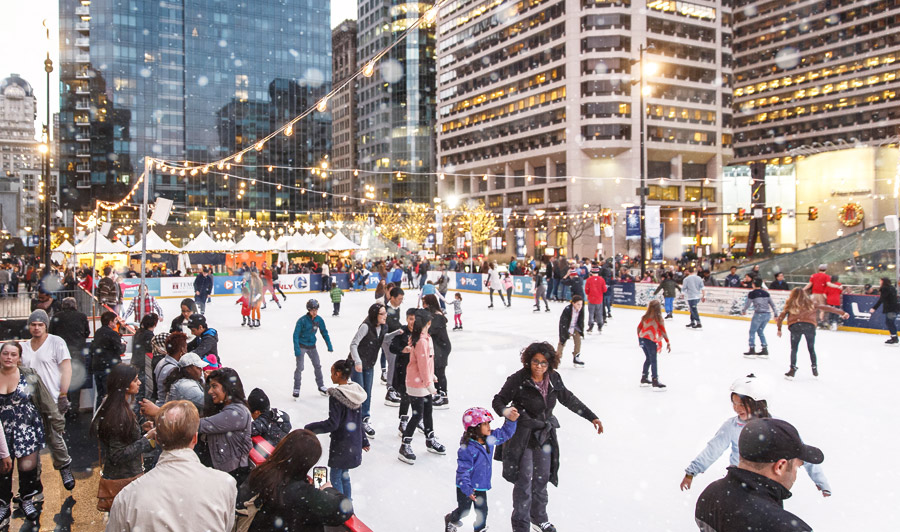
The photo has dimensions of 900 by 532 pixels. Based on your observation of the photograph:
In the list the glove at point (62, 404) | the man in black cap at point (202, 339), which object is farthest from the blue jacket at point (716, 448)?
the glove at point (62, 404)

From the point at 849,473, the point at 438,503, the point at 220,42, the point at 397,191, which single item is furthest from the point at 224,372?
the point at 397,191

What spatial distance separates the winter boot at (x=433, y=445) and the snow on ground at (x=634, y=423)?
0.23ft

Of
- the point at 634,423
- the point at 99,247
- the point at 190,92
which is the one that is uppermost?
the point at 190,92

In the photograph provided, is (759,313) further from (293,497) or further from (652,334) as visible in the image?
(293,497)

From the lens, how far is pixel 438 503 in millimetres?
5047

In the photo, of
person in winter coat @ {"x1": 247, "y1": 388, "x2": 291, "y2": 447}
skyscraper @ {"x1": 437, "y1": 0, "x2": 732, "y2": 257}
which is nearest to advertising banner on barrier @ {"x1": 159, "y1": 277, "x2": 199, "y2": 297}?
person in winter coat @ {"x1": 247, "y1": 388, "x2": 291, "y2": 447}

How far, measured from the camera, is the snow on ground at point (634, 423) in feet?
16.2

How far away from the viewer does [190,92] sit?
79.6 metres

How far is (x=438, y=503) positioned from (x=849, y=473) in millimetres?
3988

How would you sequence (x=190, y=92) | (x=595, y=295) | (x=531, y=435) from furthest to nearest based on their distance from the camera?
1. (x=190, y=92)
2. (x=595, y=295)
3. (x=531, y=435)

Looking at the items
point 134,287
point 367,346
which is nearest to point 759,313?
point 367,346

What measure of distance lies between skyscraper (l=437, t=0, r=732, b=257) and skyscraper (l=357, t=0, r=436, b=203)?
32.9 metres

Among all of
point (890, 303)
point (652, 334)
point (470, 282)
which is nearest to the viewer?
point (652, 334)

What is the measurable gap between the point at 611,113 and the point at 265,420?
5699 centimetres
